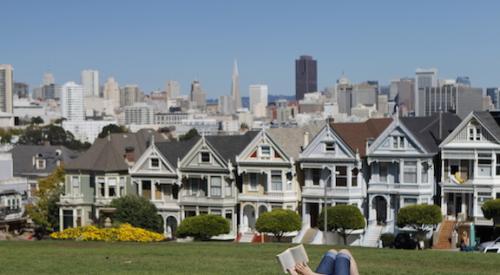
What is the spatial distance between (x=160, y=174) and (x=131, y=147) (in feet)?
20.1

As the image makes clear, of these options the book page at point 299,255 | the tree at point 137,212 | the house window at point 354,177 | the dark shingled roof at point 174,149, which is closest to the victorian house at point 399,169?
the house window at point 354,177

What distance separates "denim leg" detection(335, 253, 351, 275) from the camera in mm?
15703

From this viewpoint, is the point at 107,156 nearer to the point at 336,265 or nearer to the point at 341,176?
the point at 341,176

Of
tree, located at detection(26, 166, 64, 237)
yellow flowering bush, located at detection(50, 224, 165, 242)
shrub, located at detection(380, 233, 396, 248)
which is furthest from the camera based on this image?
tree, located at detection(26, 166, 64, 237)

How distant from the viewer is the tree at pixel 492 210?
47.1 meters

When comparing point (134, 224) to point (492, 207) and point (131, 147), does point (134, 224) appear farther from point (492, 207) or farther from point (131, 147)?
point (492, 207)

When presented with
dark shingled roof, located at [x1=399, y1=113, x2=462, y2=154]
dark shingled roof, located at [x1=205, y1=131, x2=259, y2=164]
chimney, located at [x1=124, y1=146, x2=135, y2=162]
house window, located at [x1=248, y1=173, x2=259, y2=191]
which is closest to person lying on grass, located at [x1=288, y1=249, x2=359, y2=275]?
dark shingled roof, located at [x1=399, y1=113, x2=462, y2=154]

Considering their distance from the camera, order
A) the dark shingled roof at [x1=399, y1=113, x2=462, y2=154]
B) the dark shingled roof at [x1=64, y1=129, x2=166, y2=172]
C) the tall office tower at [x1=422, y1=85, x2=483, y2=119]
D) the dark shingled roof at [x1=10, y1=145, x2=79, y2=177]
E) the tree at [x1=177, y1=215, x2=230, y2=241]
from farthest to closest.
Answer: the dark shingled roof at [x1=10, y1=145, x2=79, y2=177]
the tall office tower at [x1=422, y1=85, x2=483, y2=119]
the dark shingled roof at [x1=64, y1=129, x2=166, y2=172]
the dark shingled roof at [x1=399, y1=113, x2=462, y2=154]
the tree at [x1=177, y1=215, x2=230, y2=241]

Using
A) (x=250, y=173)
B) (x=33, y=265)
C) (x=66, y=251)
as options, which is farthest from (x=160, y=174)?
(x=33, y=265)

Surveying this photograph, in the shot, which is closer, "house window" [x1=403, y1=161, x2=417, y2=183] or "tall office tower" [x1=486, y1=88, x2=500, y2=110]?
"house window" [x1=403, y1=161, x2=417, y2=183]

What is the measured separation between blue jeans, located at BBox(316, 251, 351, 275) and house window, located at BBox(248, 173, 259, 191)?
128 ft

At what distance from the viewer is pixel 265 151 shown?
179 feet

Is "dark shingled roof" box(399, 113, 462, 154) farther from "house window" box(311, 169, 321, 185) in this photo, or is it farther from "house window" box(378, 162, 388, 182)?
"house window" box(311, 169, 321, 185)

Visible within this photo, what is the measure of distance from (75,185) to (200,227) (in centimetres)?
1324
